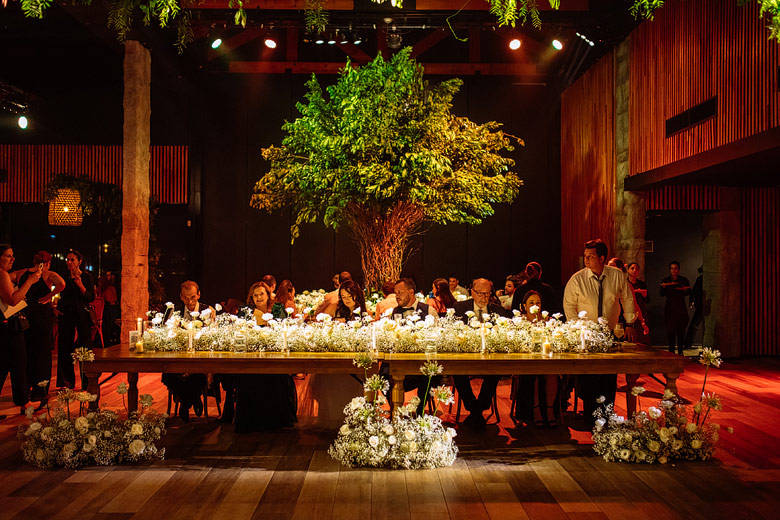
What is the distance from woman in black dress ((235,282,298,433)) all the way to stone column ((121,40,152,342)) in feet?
13.5

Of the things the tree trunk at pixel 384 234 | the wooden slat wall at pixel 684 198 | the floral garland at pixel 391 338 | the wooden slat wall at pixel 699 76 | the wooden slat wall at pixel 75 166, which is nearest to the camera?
the floral garland at pixel 391 338

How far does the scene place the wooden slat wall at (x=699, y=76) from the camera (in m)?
6.31

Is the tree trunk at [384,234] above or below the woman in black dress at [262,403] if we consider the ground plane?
above

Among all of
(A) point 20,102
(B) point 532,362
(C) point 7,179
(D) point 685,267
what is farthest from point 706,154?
(C) point 7,179

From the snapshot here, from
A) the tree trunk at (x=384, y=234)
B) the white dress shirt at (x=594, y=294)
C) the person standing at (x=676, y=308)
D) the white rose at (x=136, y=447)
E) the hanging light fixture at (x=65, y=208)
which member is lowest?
the white rose at (x=136, y=447)

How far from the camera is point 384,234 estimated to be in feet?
29.2

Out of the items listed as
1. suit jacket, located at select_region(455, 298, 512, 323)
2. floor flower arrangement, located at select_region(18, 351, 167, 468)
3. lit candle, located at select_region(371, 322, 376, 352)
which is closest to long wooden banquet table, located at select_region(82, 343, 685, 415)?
lit candle, located at select_region(371, 322, 376, 352)

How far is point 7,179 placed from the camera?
1219cm

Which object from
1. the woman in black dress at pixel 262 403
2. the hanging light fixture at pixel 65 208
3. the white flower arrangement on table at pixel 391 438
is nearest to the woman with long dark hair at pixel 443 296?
the woman in black dress at pixel 262 403

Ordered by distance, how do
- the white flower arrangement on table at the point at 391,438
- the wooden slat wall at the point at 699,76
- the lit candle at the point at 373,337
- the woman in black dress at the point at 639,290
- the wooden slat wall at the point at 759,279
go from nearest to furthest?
the white flower arrangement on table at the point at 391,438
the lit candle at the point at 373,337
the wooden slat wall at the point at 699,76
the woman in black dress at the point at 639,290
the wooden slat wall at the point at 759,279

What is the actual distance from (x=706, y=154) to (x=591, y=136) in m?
3.62

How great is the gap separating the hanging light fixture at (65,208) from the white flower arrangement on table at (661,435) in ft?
29.1

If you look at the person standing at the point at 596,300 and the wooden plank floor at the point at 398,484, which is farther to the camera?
the person standing at the point at 596,300

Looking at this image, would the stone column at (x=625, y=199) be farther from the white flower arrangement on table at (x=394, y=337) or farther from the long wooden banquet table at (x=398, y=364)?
the long wooden banquet table at (x=398, y=364)
